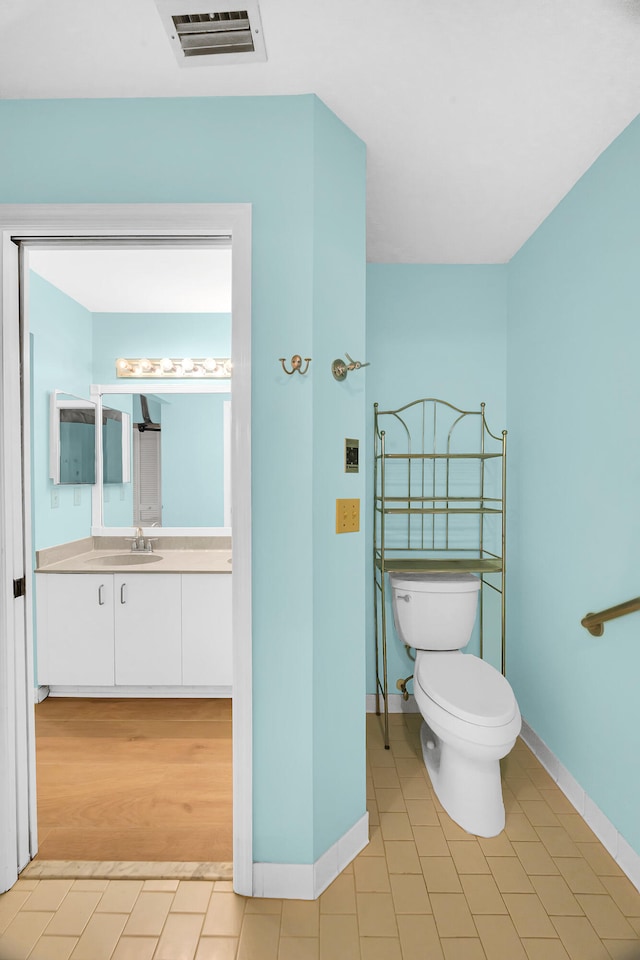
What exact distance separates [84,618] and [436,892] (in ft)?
7.12

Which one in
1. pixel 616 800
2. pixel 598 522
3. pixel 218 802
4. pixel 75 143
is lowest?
pixel 218 802

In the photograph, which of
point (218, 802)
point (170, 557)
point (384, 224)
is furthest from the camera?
point (170, 557)

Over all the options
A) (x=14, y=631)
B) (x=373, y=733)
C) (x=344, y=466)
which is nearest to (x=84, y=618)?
(x=14, y=631)

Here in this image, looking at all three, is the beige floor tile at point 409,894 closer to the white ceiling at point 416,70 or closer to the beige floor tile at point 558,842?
the beige floor tile at point 558,842

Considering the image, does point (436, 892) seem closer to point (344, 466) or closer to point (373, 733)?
point (373, 733)

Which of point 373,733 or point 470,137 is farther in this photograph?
point 373,733

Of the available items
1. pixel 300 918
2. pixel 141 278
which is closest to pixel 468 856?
pixel 300 918

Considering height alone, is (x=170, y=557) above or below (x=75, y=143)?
Result: below

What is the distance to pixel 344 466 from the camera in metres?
1.75

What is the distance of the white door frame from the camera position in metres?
1.60

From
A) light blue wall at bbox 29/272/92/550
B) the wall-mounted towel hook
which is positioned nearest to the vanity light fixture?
light blue wall at bbox 29/272/92/550

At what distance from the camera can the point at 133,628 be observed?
2904 mm

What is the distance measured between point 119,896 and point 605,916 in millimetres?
1470

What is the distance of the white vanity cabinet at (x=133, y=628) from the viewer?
2896 mm
